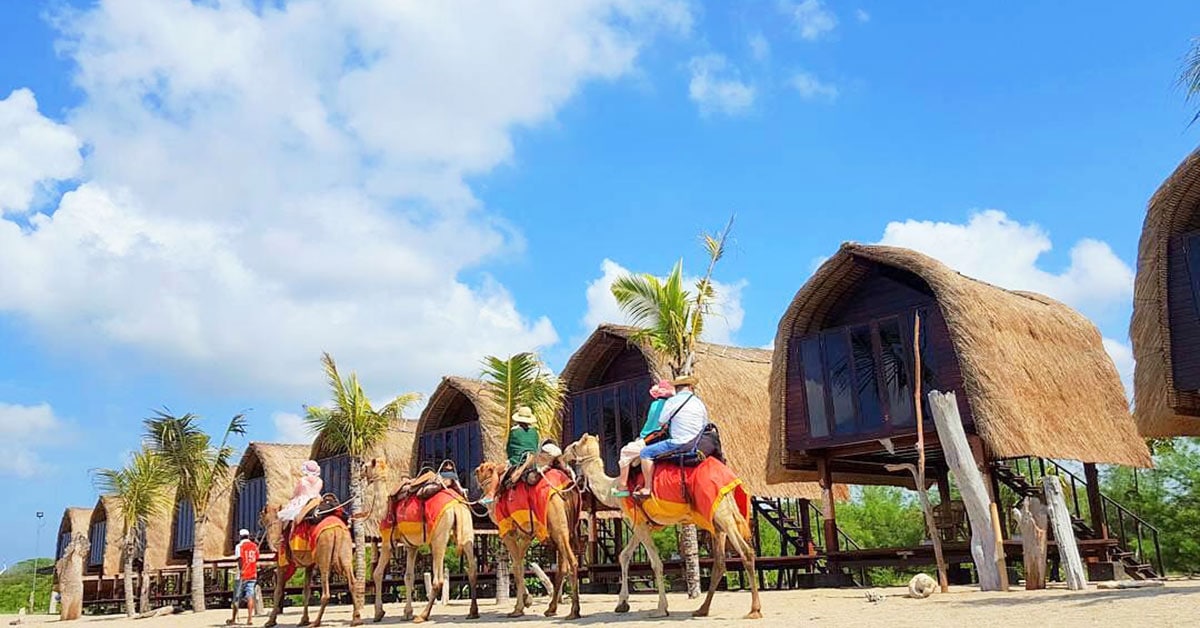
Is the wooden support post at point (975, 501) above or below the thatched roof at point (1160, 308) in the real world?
below

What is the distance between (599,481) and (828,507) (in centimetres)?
830

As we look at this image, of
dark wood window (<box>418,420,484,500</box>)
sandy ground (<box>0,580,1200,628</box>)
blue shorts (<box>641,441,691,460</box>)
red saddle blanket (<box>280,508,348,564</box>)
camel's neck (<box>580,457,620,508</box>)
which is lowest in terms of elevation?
sandy ground (<box>0,580,1200,628</box>)

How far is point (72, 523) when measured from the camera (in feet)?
132

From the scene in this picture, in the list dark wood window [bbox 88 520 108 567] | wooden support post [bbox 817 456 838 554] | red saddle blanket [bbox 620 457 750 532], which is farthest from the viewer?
dark wood window [bbox 88 520 108 567]

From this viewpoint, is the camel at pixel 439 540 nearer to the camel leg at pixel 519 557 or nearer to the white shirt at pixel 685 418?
the camel leg at pixel 519 557

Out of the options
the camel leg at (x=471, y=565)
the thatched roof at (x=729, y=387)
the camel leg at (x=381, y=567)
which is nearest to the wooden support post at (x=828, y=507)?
the thatched roof at (x=729, y=387)

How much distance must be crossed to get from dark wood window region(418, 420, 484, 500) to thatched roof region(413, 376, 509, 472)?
319 millimetres

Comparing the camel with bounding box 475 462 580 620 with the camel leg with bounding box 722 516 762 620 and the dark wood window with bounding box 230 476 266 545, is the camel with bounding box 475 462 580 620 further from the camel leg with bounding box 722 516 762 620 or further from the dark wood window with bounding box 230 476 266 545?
the dark wood window with bounding box 230 476 266 545

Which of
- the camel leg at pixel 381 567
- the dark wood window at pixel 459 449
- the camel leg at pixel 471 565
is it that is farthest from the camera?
the dark wood window at pixel 459 449

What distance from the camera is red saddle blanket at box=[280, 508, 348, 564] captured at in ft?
37.2

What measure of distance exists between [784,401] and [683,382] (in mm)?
8218

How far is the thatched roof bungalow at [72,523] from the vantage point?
40.0 m

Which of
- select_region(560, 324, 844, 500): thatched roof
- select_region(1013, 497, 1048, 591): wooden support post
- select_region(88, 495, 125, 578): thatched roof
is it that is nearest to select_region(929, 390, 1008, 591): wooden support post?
select_region(1013, 497, 1048, 591): wooden support post

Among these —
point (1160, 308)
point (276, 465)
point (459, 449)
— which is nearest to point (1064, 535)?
point (1160, 308)
